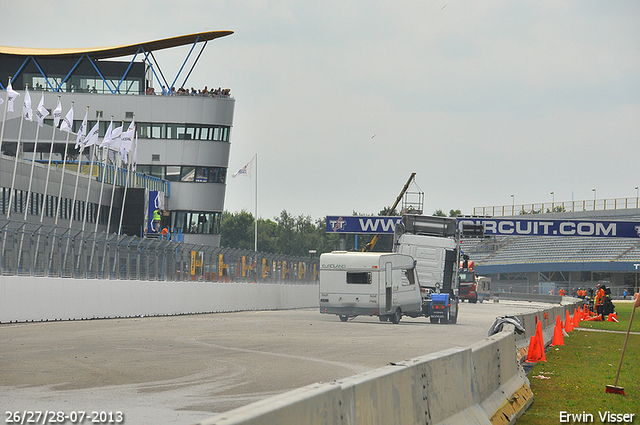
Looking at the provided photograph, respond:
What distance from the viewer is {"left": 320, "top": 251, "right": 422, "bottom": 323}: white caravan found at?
3092 centimetres

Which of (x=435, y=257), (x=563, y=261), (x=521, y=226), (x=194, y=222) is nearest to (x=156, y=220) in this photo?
(x=194, y=222)

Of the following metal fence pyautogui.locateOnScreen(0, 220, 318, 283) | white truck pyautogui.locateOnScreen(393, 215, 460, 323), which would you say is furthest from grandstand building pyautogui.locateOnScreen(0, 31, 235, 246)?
white truck pyautogui.locateOnScreen(393, 215, 460, 323)

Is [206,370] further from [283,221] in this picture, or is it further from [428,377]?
[283,221]

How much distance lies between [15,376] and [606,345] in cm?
1519

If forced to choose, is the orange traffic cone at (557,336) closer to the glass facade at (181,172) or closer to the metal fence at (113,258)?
the metal fence at (113,258)

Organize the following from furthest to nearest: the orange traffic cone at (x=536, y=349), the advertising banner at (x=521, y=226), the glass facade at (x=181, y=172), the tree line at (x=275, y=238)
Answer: the tree line at (x=275, y=238), the glass facade at (x=181, y=172), the advertising banner at (x=521, y=226), the orange traffic cone at (x=536, y=349)

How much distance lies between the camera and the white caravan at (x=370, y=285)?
1217 inches

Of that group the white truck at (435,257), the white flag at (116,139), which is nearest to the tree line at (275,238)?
the white flag at (116,139)

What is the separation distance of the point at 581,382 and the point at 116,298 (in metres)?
19.5

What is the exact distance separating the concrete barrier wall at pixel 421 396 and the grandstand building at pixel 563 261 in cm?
8212

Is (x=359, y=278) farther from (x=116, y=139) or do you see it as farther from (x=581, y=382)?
(x=116, y=139)

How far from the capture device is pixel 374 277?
3095 cm

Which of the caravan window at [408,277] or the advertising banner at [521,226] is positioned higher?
the advertising banner at [521,226]

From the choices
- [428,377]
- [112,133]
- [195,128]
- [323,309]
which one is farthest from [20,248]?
[195,128]
